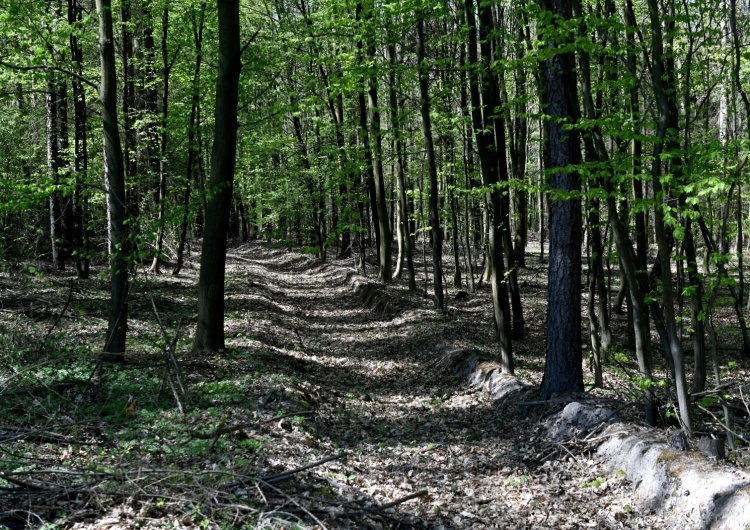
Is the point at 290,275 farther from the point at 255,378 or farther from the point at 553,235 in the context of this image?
the point at 553,235

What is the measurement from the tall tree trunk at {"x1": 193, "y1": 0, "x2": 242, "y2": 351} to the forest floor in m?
0.51

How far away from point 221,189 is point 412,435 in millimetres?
5006

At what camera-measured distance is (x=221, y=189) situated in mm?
9211

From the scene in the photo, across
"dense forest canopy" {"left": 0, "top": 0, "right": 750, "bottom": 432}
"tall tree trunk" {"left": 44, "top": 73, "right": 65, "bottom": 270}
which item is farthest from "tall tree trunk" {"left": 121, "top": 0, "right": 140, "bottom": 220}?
"tall tree trunk" {"left": 44, "top": 73, "right": 65, "bottom": 270}

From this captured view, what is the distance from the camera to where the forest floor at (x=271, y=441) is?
4.17 meters

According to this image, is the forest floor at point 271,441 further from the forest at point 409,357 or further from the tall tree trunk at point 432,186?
the tall tree trunk at point 432,186

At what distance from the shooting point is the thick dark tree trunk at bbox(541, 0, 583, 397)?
6.96 metres

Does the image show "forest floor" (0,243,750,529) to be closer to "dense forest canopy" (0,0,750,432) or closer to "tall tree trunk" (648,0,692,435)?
"tall tree trunk" (648,0,692,435)

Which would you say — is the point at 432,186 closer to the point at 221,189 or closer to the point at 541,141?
the point at 541,141

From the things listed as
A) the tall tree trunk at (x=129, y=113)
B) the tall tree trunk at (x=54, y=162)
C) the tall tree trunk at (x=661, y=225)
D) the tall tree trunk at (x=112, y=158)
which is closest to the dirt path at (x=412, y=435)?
the tall tree trunk at (x=661, y=225)

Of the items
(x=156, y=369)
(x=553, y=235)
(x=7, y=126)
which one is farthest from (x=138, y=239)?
(x=7, y=126)

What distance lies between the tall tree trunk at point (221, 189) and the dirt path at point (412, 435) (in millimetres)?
806

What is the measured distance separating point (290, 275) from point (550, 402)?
20362mm

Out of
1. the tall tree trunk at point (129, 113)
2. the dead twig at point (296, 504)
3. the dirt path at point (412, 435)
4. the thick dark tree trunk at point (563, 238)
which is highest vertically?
the tall tree trunk at point (129, 113)
